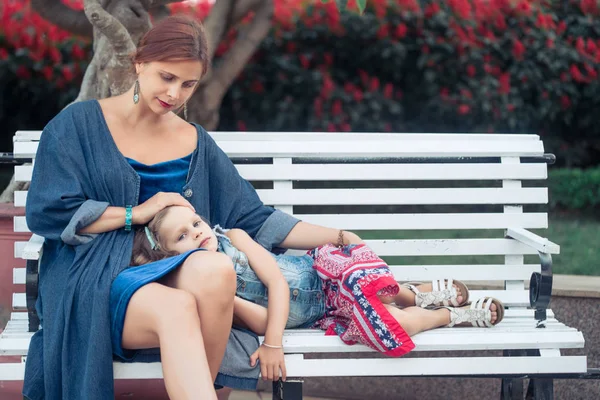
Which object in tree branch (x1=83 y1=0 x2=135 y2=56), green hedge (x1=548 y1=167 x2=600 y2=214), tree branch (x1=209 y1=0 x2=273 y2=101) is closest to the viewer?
tree branch (x1=83 y1=0 x2=135 y2=56)

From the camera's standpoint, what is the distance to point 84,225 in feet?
9.66

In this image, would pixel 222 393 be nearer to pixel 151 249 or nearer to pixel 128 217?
pixel 151 249

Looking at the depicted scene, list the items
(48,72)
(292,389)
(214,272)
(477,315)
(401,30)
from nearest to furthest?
(214,272) < (292,389) < (477,315) < (48,72) < (401,30)

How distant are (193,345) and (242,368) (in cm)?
29

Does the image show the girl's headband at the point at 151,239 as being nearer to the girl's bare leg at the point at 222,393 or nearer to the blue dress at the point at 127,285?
the blue dress at the point at 127,285

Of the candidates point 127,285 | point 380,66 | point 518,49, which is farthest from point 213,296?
point 518,49

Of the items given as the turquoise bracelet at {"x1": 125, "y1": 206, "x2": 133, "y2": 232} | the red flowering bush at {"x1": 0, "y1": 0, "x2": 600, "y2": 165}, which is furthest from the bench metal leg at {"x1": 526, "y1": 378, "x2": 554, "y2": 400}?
the red flowering bush at {"x1": 0, "y1": 0, "x2": 600, "y2": 165}

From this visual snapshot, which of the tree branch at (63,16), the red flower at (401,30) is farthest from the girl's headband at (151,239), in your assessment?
the red flower at (401,30)

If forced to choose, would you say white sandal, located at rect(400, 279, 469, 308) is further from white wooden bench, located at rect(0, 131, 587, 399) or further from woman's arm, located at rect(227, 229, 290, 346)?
woman's arm, located at rect(227, 229, 290, 346)

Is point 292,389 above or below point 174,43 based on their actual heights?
below

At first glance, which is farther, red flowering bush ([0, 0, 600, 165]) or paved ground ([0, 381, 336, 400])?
red flowering bush ([0, 0, 600, 165])

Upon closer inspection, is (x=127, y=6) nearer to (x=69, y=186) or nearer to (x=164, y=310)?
(x=69, y=186)

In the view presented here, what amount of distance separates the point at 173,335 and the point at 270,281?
0.49m

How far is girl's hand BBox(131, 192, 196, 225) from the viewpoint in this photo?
299 centimetres
